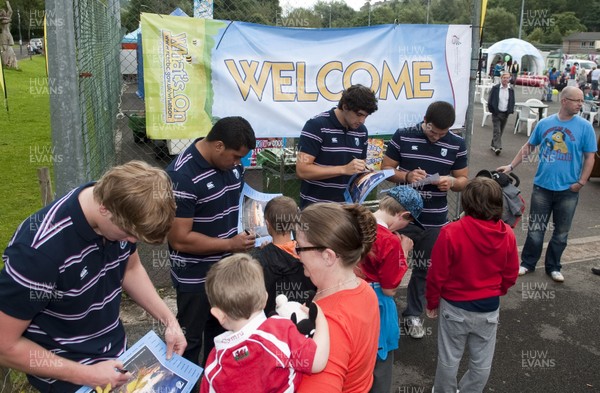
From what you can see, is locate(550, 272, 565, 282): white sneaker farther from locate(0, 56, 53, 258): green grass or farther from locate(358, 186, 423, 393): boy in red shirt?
locate(0, 56, 53, 258): green grass

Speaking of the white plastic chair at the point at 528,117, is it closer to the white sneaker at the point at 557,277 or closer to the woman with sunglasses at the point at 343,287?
the white sneaker at the point at 557,277

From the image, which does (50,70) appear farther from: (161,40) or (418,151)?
Result: (418,151)

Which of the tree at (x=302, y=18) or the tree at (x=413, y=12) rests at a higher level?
the tree at (x=413, y=12)

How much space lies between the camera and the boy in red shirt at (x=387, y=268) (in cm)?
290

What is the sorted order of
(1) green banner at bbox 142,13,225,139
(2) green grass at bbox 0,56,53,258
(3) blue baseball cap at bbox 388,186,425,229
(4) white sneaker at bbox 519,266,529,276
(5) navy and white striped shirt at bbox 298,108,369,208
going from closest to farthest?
(3) blue baseball cap at bbox 388,186,425,229 → (5) navy and white striped shirt at bbox 298,108,369,208 → (1) green banner at bbox 142,13,225,139 → (4) white sneaker at bbox 519,266,529,276 → (2) green grass at bbox 0,56,53,258

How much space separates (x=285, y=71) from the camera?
489cm

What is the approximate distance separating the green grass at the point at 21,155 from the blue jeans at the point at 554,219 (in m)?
6.41

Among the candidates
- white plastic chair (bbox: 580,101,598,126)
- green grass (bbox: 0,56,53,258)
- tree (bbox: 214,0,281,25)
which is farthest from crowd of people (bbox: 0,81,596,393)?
white plastic chair (bbox: 580,101,598,126)

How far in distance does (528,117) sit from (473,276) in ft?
49.5

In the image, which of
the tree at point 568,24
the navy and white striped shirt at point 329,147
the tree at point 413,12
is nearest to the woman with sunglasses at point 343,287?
the navy and white striped shirt at point 329,147

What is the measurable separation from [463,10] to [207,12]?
451 cm

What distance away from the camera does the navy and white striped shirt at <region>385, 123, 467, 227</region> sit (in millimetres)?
4250

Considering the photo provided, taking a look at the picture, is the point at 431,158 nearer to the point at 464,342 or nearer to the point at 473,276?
the point at 473,276

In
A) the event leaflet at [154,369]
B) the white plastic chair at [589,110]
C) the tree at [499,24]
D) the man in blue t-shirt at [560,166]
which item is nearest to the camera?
the event leaflet at [154,369]
